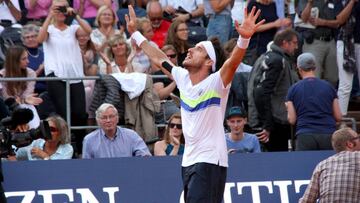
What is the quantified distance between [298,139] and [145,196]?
Answer: 7.04ft

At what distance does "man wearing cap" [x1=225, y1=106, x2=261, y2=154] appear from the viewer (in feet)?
48.3

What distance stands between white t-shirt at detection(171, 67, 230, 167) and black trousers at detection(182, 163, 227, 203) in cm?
6

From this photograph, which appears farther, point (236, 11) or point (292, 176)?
point (236, 11)

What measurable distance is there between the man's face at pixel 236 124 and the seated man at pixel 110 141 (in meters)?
1.08

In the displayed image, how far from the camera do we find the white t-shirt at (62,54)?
15773 mm

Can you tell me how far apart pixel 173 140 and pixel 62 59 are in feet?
6.92

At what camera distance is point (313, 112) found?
1464 cm

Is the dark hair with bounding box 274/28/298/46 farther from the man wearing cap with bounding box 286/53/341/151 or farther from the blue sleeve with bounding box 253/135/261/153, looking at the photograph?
the blue sleeve with bounding box 253/135/261/153

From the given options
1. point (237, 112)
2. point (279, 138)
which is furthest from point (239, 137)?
point (279, 138)

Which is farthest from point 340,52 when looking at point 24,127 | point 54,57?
point 24,127

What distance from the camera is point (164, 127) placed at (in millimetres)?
15625

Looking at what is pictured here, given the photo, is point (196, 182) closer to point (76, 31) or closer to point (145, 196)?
point (145, 196)

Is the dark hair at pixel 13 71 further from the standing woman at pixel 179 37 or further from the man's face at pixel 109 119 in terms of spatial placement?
the standing woman at pixel 179 37

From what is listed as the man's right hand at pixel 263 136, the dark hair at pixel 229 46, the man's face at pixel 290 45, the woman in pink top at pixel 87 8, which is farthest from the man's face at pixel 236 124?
the woman in pink top at pixel 87 8
